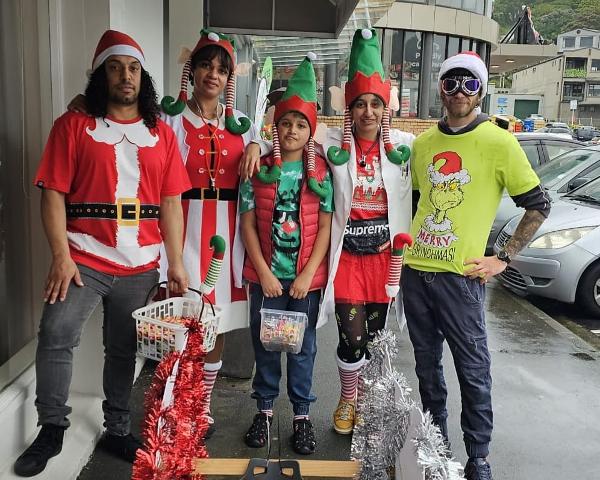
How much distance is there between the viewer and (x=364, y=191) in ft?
10.2

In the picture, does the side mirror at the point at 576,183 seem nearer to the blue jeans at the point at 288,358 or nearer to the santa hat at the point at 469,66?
the santa hat at the point at 469,66

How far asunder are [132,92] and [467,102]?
4.92 ft

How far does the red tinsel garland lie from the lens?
173 cm

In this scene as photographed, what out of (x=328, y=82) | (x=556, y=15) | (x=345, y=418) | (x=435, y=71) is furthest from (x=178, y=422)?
(x=556, y=15)

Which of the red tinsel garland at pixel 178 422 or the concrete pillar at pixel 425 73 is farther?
the concrete pillar at pixel 425 73

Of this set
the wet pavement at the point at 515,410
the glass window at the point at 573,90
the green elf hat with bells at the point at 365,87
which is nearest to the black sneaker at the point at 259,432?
the wet pavement at the point at 515,410

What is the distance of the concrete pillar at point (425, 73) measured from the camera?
20.5 metres

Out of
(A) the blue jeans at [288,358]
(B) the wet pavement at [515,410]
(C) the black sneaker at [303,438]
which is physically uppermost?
(A) the blue jeans at [288,358]

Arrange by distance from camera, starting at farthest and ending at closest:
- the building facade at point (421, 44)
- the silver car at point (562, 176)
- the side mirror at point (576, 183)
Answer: the building facade at point (421, 44), the silver car at point (562, 176), the side mirror at point (576, 183)

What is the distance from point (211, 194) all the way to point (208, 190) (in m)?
0.02

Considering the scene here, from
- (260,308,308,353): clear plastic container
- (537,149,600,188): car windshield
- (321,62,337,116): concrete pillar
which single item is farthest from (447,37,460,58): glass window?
(260,308,308,353): clear plastic container

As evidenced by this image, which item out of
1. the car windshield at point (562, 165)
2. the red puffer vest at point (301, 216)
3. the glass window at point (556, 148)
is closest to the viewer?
the red puffer vest at point (301, 216)

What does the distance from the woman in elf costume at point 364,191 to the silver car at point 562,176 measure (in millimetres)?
5169

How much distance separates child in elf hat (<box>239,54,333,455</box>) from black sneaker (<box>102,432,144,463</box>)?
2.78ft
